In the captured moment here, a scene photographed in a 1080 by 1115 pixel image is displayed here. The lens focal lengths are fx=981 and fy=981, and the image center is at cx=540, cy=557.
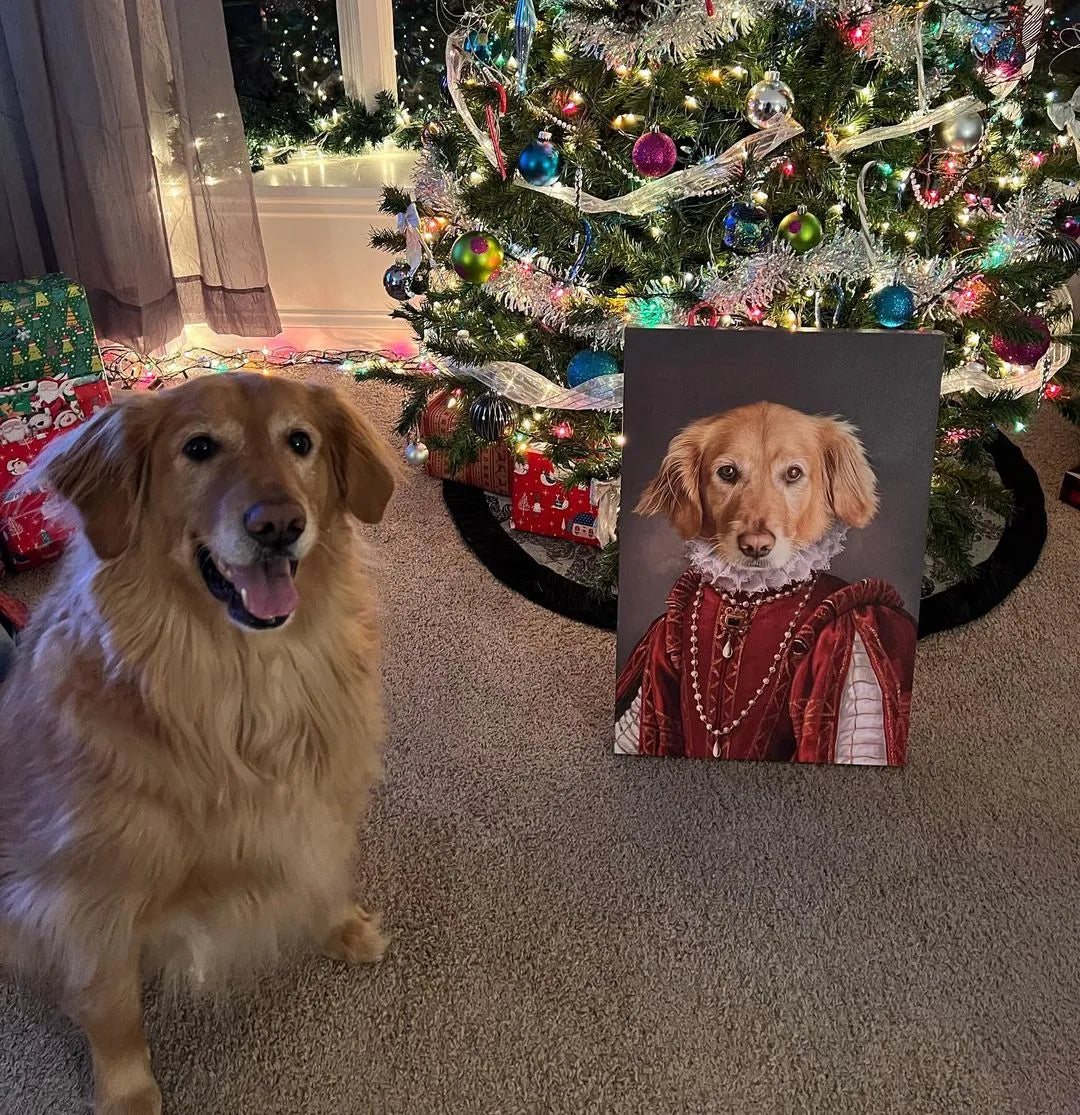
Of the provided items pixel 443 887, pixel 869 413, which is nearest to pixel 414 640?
pixel 443 887

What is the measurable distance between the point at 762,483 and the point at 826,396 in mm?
161

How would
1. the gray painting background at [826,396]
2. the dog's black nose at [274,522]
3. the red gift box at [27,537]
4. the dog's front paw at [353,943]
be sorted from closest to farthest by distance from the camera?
the dog's black nose at [274,522]
the dog's front paw at [353,943]
the gray painting background at [826,396]
the red gift box at [27,537]

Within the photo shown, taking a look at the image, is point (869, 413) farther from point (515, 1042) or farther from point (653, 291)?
point (515, 1042)

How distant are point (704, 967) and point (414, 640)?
2.96 feet

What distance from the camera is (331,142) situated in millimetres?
3365

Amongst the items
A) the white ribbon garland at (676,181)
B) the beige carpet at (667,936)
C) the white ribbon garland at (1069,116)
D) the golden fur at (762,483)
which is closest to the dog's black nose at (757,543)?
the golden fur at (762,483)

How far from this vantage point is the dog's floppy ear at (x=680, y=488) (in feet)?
5.03

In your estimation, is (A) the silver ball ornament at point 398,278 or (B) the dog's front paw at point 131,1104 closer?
(B) the dog's front paw at point 131,1104

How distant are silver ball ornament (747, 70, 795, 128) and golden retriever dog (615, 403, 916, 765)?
1.54 ft

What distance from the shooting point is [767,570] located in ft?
5.18

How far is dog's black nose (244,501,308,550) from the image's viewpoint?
3.27 ft

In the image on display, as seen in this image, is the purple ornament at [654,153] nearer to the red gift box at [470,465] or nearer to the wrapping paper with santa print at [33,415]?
the red gift box at [470,465]

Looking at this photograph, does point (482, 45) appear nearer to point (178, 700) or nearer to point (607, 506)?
point (607, 506)

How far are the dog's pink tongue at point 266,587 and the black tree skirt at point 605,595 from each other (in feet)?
3.33
